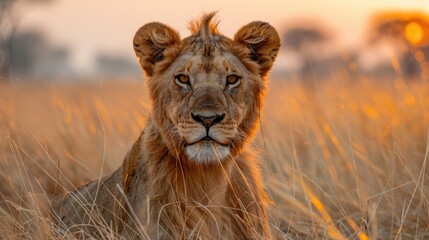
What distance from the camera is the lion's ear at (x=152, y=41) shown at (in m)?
4.17

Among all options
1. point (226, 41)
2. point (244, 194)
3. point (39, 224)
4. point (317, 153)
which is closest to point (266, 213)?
point (244, 194)

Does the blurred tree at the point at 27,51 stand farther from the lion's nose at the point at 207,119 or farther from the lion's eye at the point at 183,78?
the lion's nose at the point at 207,119

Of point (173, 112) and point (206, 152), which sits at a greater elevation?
point (173, 112)

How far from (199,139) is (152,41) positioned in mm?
796

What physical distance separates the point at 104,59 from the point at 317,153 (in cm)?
8893

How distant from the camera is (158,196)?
3922mm

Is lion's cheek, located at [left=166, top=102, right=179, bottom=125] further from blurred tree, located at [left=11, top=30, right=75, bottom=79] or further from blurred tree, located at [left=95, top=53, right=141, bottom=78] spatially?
blurred tree, located at [left=95, top=53, right=141, bottom=78]

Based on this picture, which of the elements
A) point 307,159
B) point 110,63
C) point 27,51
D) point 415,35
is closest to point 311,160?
point 307,159

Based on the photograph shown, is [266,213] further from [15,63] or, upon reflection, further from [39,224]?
[15,63]

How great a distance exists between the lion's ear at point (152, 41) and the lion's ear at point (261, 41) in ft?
1.20

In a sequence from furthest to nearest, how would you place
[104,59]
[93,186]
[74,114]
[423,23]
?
[104,59], [423,23], [74,114], [93,186]

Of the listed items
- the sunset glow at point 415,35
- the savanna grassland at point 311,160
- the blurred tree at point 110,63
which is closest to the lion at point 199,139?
the savanna grassland at point 311,160

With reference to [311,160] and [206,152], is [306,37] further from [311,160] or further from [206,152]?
[206,152]

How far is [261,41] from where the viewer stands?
4250 millimetres
